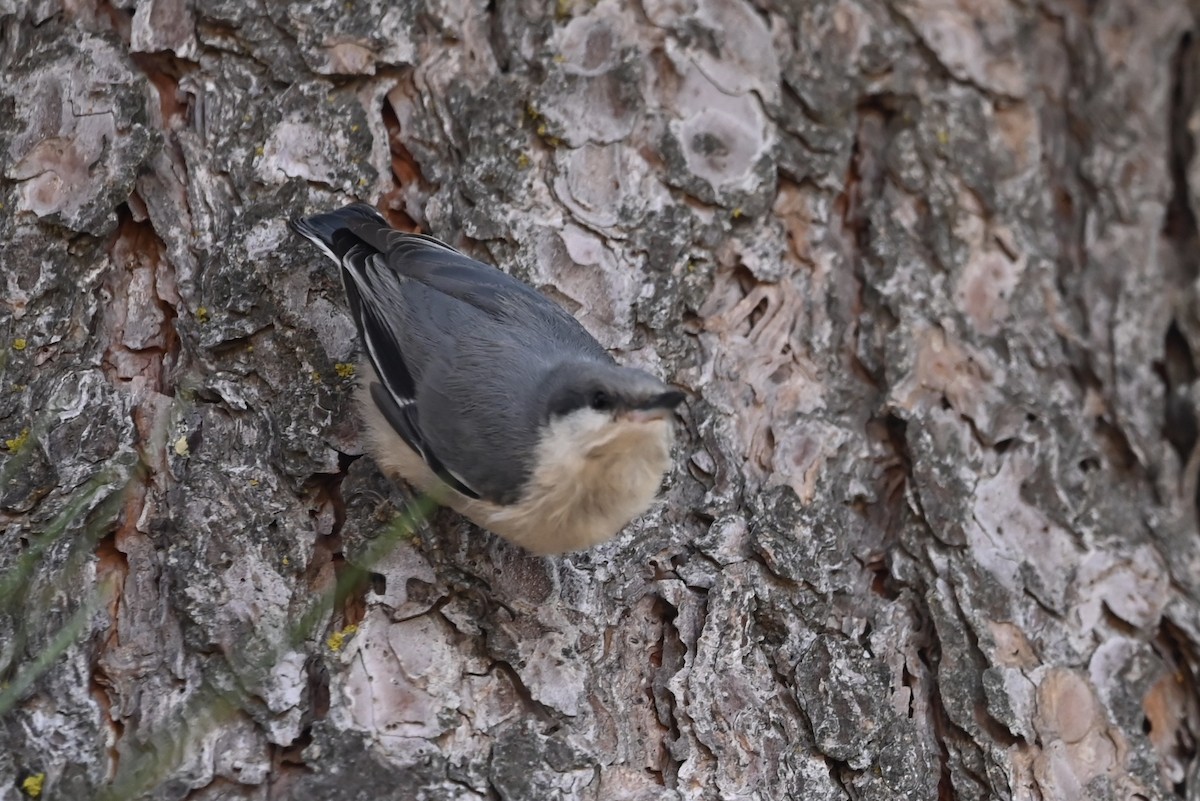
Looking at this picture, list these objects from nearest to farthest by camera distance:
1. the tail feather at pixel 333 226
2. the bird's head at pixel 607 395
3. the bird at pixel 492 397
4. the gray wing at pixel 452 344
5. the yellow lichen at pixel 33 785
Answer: the yellow lichen at pixel 33 785
the bird's head at pixel 607 395
the bird at pixel 492 397
the gray wing at pixel 452 344
the tail feather at pixel 333 226

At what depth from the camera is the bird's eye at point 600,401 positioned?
→ 7.86 feet

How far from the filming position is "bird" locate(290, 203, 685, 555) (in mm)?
2438

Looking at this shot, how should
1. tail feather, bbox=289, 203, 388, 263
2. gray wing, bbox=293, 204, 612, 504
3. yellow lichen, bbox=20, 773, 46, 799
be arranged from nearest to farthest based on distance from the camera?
yellow lichen, bbox=20, 773, 46, 799 → gray wing, bbox=293, 204, 612, 504 → tail feather, bbox=289, 203, 388, 263

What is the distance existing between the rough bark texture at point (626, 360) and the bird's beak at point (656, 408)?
449 mm

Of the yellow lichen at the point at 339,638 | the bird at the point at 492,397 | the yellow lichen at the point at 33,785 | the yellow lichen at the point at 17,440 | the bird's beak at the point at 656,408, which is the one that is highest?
the bird's beak at the point at 656,408

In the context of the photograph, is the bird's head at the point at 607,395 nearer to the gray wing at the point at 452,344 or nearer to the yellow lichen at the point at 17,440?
the gray wing at the point at 452,344

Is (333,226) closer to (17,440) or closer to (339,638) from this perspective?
(17,440)

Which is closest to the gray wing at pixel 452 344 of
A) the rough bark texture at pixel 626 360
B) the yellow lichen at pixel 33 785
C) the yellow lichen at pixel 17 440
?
the rough bark texture at pixel 626 360

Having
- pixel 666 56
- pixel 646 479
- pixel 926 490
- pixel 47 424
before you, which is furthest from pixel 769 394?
pixel 47 424

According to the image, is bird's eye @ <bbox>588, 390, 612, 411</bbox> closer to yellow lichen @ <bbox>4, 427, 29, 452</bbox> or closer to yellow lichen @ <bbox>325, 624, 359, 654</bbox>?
yellow lichen @ <bbox>325, 624, 359, 654</bbox>

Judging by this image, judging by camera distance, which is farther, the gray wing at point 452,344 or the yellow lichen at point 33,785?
the gray wing at point 452,344

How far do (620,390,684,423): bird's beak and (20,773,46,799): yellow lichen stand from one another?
4.03ft

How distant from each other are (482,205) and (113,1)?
95cm

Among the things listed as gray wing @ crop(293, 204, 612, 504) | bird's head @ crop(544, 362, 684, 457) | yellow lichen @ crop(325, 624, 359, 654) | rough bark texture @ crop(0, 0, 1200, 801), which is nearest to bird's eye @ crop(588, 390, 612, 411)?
bird's head @ crop(544, 362, 684, 457)
